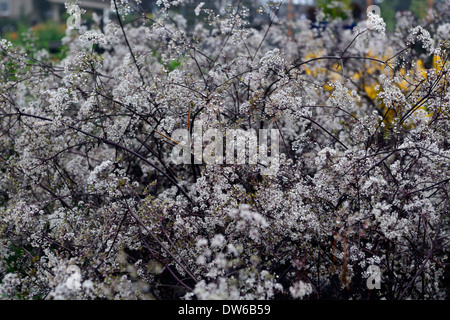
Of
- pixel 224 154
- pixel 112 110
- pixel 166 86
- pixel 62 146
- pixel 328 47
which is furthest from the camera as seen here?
pixel 328 47

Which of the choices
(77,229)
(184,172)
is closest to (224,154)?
(184,172)

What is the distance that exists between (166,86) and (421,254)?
2114mm

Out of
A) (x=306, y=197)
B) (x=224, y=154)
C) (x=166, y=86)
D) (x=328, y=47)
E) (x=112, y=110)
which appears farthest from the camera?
(x=328, y=47)

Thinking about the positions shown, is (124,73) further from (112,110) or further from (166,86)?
(166,86)

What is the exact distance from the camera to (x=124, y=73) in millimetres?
3561

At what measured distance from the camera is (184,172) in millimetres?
3748

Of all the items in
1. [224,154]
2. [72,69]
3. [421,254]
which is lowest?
[421,254]

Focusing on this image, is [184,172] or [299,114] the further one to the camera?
[184,172]
